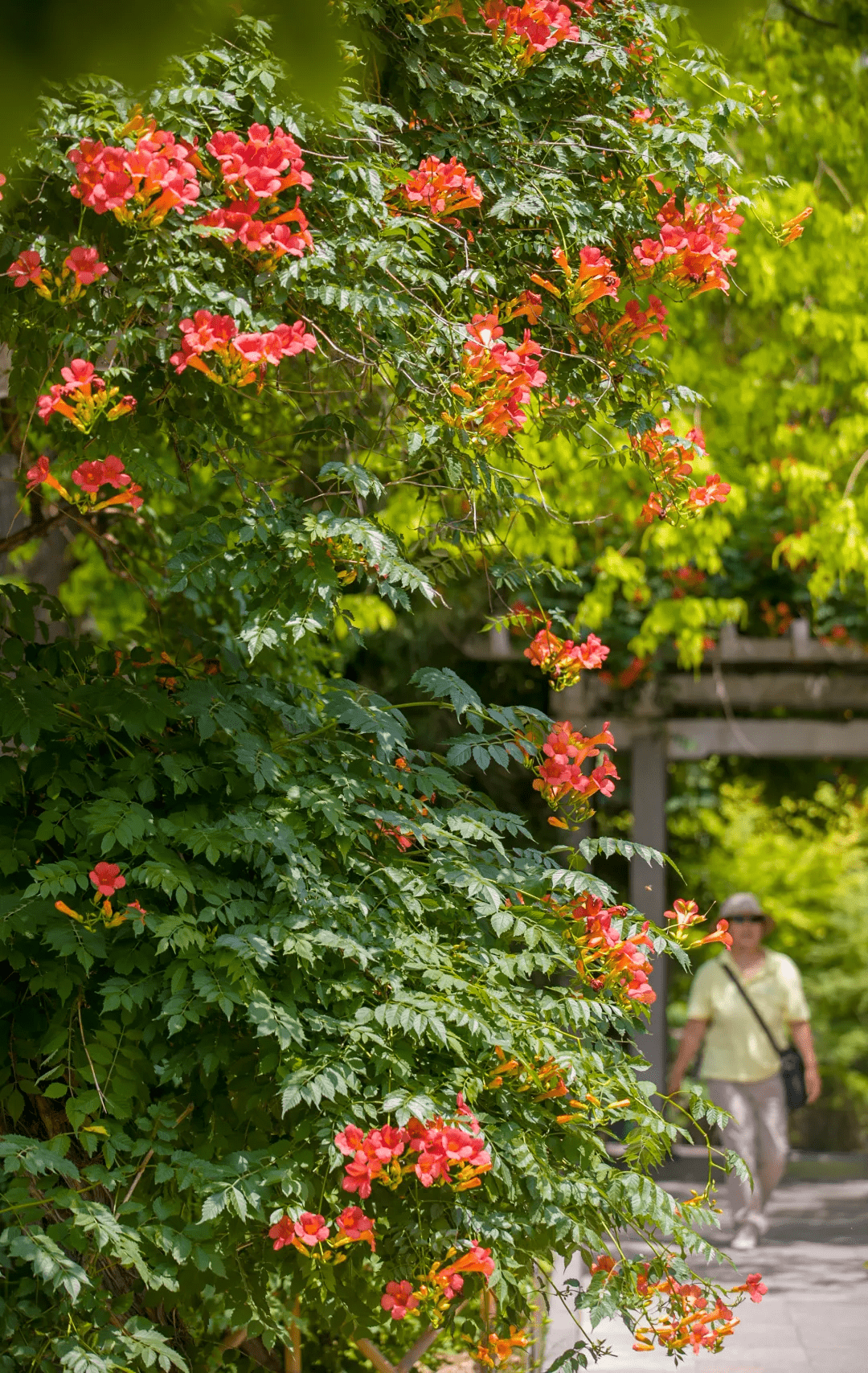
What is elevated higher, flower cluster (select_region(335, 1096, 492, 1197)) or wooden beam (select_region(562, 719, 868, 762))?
Answer: wooden beam (select_region(562, 719, 868, 762))

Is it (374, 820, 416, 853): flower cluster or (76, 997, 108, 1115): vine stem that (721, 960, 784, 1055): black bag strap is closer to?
(374, 820, 416, 853): flower cluster

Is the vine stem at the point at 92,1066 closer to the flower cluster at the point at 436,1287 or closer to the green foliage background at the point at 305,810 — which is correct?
the green foliage background at the point at 305,810

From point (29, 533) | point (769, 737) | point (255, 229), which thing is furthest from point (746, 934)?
point (255, 229)

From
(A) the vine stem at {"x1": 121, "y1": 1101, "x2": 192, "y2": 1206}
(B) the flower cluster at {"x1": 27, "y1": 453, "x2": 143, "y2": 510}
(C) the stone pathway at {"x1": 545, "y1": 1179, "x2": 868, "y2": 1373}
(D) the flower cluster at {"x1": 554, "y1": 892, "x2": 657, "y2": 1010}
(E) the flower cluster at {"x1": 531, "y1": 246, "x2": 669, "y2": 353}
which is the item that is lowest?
(C) the stone pathway at {"x1": 545, "y1": 1179, "x2": 868, "y2": 1373}

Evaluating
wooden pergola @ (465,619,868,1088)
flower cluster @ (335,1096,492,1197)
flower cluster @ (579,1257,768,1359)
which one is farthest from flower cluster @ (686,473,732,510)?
wooden pergola @ (465,619,868,1088)

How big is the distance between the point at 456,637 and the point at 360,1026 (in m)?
6.91

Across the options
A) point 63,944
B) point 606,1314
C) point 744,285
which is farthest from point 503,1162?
point 744,285

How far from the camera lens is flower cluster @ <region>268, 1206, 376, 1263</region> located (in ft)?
8.01

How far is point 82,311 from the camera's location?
8.89ft

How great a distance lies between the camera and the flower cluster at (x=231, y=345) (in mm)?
2406

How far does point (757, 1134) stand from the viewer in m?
6.98

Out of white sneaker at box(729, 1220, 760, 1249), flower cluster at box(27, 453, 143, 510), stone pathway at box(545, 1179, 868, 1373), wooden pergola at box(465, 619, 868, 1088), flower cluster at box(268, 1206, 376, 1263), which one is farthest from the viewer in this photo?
wooden pergola at box(465, 619, 868, 1088)

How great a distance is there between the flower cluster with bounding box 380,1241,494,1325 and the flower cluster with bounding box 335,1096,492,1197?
0.53 feet

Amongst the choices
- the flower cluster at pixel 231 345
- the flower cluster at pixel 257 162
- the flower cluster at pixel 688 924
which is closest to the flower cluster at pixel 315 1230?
the flower cluster at pixel 688 924
